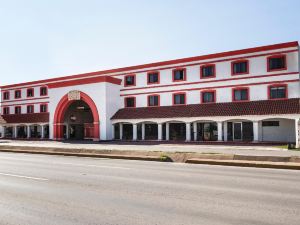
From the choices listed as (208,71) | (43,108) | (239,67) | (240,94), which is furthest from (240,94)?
(43,108)

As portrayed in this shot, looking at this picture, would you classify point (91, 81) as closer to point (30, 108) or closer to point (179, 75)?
point (179, 75)

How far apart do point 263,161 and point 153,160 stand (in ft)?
20.3

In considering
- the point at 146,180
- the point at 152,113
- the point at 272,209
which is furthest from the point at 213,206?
the point at 152,113

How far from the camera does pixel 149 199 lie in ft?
25.2

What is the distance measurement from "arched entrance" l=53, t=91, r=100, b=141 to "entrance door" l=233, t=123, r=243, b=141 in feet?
57.6

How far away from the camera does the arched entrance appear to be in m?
41.3

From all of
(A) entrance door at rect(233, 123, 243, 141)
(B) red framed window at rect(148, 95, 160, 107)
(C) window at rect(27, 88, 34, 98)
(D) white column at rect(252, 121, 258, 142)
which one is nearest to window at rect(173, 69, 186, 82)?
(B) red framed window at rect(148, 95, 160, 107)

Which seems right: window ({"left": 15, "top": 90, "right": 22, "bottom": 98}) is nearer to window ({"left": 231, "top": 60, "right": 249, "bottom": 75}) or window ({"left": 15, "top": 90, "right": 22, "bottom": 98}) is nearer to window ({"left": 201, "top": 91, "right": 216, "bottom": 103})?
window ({"left": 201, "top": 91, "right": 216, "bottom": 103})

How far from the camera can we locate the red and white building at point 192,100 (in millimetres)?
30000

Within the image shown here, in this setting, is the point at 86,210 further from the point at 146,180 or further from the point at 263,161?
the point at 263,161

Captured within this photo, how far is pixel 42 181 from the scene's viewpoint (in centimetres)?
1040

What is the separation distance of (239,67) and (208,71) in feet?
11.5

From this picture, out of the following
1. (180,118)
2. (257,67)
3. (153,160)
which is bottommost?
(153,160)

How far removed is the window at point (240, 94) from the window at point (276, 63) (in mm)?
3243
